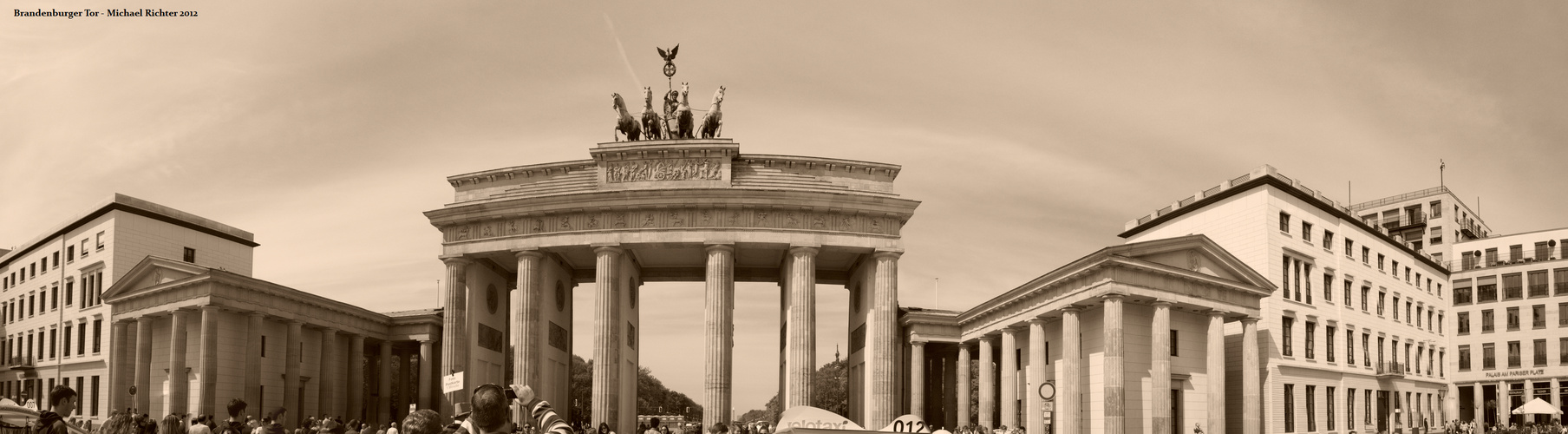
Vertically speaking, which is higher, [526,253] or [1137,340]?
[526,253]

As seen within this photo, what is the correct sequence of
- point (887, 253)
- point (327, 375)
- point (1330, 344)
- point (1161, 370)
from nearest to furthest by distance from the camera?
point (1161, 370), point (887, 253), point (327, 375), point (1330, 344)

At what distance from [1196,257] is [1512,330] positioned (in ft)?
143

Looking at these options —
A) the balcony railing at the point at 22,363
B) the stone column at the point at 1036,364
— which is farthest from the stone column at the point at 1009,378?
the balcony railing at the point at 22,363

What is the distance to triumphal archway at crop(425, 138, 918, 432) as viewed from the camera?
5538 cm

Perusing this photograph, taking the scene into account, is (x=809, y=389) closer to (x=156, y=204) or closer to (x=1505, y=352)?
(x=156, y=204)

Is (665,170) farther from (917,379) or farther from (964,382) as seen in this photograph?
(964,382)

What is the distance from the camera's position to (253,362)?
52.6 m

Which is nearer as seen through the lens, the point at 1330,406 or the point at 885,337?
the point at 885,337

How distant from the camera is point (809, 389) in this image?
54750 mm

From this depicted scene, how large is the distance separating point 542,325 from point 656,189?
8.88m

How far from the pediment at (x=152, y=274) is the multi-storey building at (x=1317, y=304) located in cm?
4614

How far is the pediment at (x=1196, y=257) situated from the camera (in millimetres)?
46562

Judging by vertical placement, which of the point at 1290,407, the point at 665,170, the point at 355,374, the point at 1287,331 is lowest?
the point at 1290,407

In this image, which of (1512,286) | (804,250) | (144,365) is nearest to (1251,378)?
(804,250)
